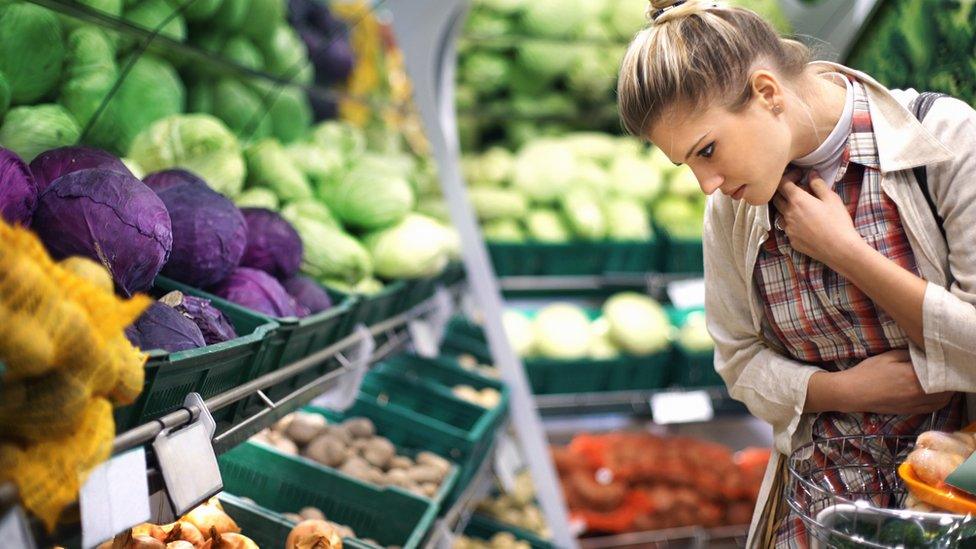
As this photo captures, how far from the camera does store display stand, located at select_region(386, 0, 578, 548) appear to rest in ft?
9.57

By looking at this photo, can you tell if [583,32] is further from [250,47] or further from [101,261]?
[101,261]

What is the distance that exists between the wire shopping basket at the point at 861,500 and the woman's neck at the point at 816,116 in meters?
0.48

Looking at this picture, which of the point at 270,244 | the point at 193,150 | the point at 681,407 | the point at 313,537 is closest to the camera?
the point at 313,537

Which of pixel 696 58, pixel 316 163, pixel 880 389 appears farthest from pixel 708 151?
pixel 316 163

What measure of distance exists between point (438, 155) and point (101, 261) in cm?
185

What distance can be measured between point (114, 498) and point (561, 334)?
10.1 ft

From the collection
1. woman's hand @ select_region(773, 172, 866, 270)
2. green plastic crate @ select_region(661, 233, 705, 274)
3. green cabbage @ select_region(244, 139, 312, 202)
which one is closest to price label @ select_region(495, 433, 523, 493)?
green cabbage @ select_region(244, 139, 312, 202)

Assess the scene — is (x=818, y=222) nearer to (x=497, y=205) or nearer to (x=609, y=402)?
(x=609, y=402)

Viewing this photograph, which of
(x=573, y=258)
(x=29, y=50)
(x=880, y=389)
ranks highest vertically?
(x=29, y=50)

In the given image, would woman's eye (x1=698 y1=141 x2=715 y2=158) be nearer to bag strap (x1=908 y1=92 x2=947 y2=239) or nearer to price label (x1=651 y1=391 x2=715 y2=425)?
A: bag strap (x1=908 y1=92 x2=947 y2=239)

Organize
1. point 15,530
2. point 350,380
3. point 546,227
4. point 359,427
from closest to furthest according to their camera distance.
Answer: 1. point 15,530
2. point 350,380
3. point 359,427
4. point 546,227

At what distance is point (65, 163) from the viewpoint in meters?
1.49

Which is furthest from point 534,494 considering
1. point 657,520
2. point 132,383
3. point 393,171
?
point 132,383

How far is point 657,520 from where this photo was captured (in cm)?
373
